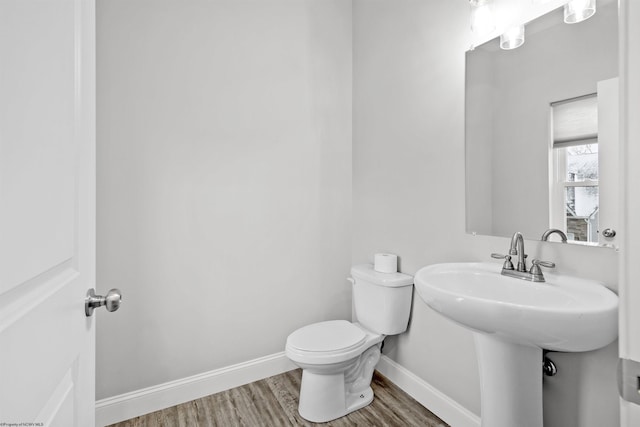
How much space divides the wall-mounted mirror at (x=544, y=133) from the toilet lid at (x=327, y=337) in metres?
0.86

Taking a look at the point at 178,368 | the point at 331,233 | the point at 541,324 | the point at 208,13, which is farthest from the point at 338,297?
the point at 208,13

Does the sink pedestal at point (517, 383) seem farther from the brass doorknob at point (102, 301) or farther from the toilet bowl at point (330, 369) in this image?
the brass doorknob at point (102, 301)

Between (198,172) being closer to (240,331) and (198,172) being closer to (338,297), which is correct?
(240,331)

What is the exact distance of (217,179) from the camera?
197 cm

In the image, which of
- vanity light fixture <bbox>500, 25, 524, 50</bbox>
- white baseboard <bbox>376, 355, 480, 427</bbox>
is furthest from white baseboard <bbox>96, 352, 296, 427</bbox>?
vanity light fixture <bbox>500, 25, 524, 50</bbox>

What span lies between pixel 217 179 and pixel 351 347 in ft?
4.01

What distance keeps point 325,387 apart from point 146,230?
4.18ft

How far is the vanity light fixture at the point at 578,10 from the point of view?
1.14 metres

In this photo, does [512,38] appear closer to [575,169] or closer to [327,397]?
[575,169]

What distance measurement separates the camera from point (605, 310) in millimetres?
879
